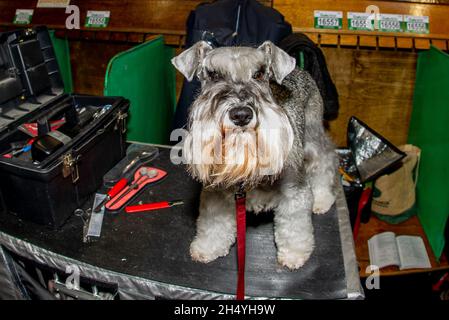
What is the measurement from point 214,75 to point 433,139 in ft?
5.79

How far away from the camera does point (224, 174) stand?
1.31 meters

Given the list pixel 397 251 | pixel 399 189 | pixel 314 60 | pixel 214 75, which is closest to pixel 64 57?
pixel 314 60

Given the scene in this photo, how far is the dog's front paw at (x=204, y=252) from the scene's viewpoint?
157cm

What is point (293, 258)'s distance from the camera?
154 centimetres

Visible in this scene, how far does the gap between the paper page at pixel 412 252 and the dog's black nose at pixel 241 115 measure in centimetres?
172

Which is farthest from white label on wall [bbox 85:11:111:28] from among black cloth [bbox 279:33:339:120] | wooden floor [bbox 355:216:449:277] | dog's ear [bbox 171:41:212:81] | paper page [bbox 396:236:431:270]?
paper page [bbox 396:236:431:270]

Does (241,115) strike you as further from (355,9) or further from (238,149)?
(355,9)

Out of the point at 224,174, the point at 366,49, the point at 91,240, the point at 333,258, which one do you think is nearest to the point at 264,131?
the point at 224,174

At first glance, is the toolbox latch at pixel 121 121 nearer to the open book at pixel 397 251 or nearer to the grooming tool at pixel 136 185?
the grooming tool at pixel 136 185

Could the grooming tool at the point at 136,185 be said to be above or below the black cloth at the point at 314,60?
below

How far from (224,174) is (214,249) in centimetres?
44

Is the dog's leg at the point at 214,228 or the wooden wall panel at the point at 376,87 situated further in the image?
the wooden wall panel at the point at 376,87

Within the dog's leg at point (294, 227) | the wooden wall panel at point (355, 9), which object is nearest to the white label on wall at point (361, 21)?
the wooden wall panel at point (355, 9)

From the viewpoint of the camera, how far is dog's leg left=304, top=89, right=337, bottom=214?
1914 mm
